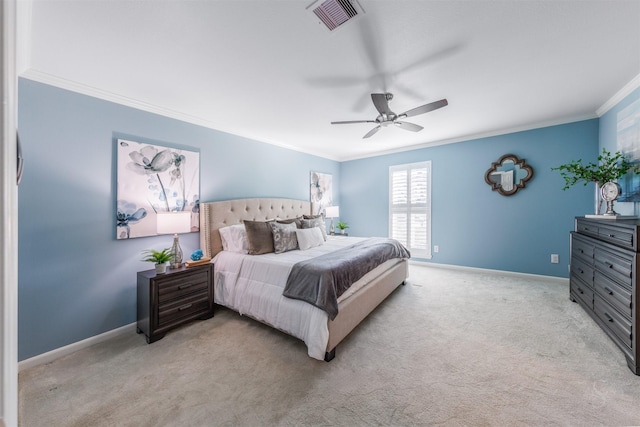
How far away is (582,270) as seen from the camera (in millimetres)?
2725

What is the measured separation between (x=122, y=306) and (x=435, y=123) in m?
4.60

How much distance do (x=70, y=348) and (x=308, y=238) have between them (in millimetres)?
2562

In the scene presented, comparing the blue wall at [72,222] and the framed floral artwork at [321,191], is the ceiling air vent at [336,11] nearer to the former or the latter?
the blue wall at [72,222]

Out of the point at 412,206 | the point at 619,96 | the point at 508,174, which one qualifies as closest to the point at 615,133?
the point at 619,96

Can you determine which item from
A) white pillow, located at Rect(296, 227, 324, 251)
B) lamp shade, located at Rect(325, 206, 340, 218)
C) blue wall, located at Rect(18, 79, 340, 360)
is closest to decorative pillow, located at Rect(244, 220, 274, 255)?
white pillow, located at Rect(296, 227, 324, 251)

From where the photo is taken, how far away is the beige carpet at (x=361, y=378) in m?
1.50

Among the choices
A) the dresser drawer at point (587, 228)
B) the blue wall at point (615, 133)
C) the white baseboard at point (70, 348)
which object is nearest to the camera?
the white baseboard at point (70, 348)

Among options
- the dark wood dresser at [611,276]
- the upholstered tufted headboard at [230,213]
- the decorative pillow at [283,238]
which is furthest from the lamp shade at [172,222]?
the dark wood dresser at [611,276]

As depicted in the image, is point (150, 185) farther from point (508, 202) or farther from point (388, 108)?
point (508, 202)

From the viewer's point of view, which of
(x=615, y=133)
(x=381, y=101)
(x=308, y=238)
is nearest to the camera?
(x=381, y=101)

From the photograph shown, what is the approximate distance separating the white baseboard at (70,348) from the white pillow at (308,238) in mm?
2058

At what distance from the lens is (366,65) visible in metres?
2.12

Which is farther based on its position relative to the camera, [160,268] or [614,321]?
[160,268]

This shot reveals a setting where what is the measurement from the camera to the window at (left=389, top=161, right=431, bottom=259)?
4.88 m
